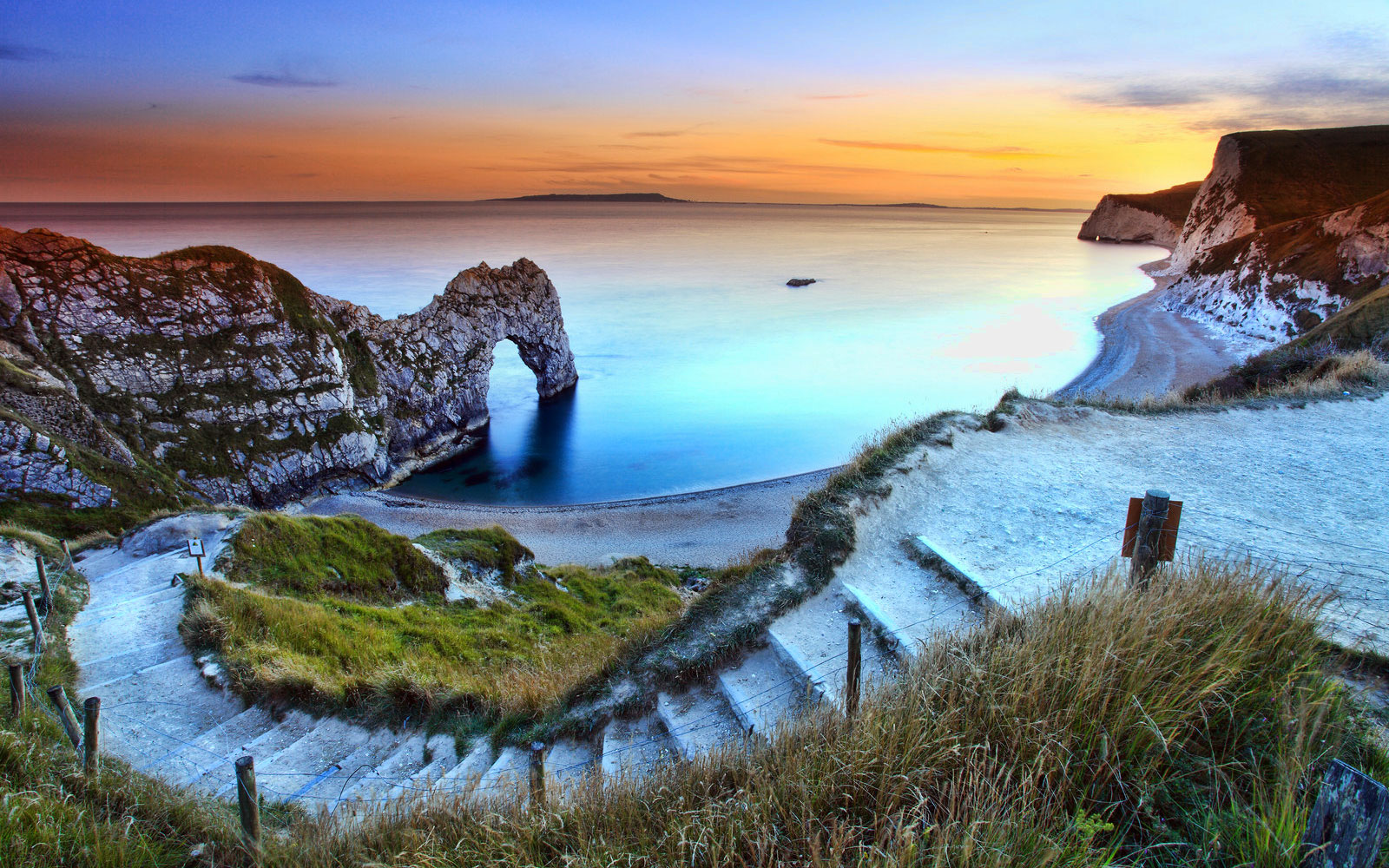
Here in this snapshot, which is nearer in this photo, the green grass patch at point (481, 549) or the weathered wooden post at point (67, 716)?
the weathered wooden post at point (67, 716)

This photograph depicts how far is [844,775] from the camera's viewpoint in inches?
138

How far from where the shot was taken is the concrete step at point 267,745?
6617 mm

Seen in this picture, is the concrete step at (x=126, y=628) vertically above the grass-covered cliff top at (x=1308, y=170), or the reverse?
the grass-covered cliff top at (x=1308, y=170)

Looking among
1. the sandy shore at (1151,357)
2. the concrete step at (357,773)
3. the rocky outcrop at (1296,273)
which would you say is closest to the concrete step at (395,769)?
the concrete step at (357,773)

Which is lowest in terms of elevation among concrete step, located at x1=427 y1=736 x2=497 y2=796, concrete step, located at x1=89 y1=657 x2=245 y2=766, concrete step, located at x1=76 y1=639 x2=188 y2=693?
concrete step, located at x1=76 y1=639 x2=188 y2=693

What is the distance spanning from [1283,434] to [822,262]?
401 feet

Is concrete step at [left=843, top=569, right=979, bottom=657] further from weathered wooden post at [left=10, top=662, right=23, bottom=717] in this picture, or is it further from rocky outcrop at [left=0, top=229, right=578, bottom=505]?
rocky outcrop at [left=0, top=229, right=578, bottom=505]

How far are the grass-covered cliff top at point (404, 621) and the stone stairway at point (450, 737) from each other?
43 cm

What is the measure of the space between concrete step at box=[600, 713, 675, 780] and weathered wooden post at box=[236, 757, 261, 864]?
102 inches

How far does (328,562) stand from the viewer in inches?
560

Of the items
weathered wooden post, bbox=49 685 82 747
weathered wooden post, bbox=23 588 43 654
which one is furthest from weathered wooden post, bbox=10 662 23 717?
weathered wooden post, bbox=23 588 43 654

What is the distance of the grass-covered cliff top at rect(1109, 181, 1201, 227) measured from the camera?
13695 centimetres

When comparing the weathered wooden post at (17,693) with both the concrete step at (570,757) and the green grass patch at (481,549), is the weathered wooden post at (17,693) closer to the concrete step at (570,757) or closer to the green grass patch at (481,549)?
the concrete step at (570,757)

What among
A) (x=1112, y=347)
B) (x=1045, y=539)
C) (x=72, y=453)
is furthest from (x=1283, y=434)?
(x=1112, y=347)
